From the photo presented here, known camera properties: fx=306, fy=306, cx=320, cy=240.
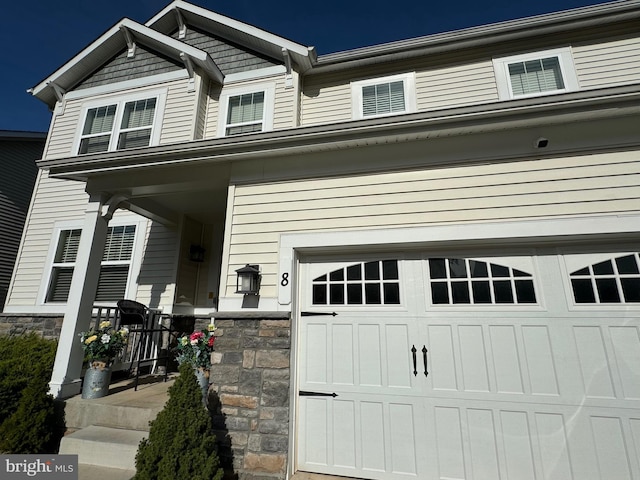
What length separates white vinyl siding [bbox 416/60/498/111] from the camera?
5.50 meters

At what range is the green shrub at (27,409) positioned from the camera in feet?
10.0

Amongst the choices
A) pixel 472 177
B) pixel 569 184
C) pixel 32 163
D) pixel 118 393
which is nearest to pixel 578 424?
pixel 569 184

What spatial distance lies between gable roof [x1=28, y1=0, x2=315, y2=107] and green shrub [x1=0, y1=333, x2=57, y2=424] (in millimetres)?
5547

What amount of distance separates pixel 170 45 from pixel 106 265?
4.68 m

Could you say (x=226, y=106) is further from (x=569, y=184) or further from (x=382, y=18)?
(x=569, y=184)

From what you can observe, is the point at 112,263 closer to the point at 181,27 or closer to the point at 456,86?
the point at 181,27

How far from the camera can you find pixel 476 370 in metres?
2.84

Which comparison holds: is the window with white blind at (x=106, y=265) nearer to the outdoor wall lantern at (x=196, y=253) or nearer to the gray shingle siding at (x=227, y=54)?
the outdoor wall lantern at (x=196, y=253)

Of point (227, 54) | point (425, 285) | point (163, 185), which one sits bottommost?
point (425, 285)

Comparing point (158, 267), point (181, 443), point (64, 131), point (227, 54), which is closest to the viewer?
point (181, 443)

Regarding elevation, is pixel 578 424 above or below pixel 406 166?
below

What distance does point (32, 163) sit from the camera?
9.31 meters

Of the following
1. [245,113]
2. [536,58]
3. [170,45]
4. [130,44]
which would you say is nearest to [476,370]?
[536,58]

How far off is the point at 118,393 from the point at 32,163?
9.27 metres
